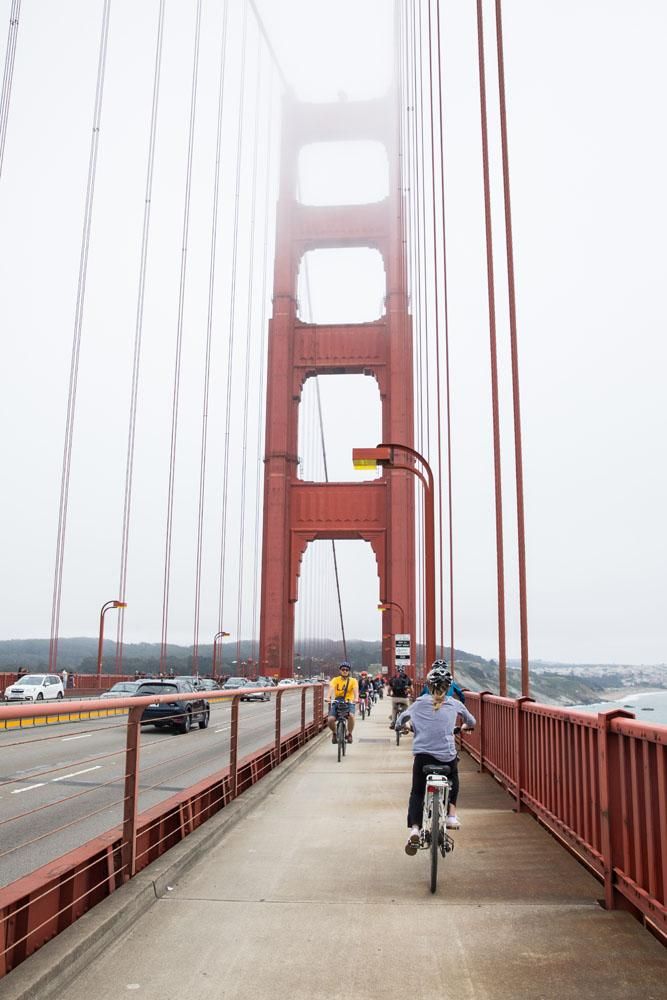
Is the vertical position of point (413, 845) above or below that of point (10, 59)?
below

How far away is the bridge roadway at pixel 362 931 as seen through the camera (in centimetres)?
349

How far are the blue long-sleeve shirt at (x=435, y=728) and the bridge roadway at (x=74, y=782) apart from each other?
6.20 ft

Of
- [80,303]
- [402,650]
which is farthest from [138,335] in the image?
[402,650]

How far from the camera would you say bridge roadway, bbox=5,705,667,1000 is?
3.49 metres

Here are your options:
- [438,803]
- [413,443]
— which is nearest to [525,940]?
[438,803]

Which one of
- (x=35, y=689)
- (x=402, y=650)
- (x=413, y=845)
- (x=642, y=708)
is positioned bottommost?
(x=642, y=708)

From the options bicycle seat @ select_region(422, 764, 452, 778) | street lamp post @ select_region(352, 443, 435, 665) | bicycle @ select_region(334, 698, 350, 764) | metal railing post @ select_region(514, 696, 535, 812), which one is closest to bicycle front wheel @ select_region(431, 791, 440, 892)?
bicycle seat @ select_region(422, 764, 452, 778)

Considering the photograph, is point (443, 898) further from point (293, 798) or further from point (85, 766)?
point (85, 766)

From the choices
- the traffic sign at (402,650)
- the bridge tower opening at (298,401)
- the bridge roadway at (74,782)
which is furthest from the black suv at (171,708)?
the bridge tower opening at (298,401)

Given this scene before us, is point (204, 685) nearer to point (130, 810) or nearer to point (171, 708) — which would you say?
point (171, 708)

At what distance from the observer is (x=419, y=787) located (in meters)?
5.83

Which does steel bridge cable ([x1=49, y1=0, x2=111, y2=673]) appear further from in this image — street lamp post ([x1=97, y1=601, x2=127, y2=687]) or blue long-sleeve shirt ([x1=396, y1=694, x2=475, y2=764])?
blue long-sleeve shirt ([x1=396, y1=694, x2=475, y2=764])

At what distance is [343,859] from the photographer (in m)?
5.95

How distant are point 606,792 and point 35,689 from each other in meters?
30.1
